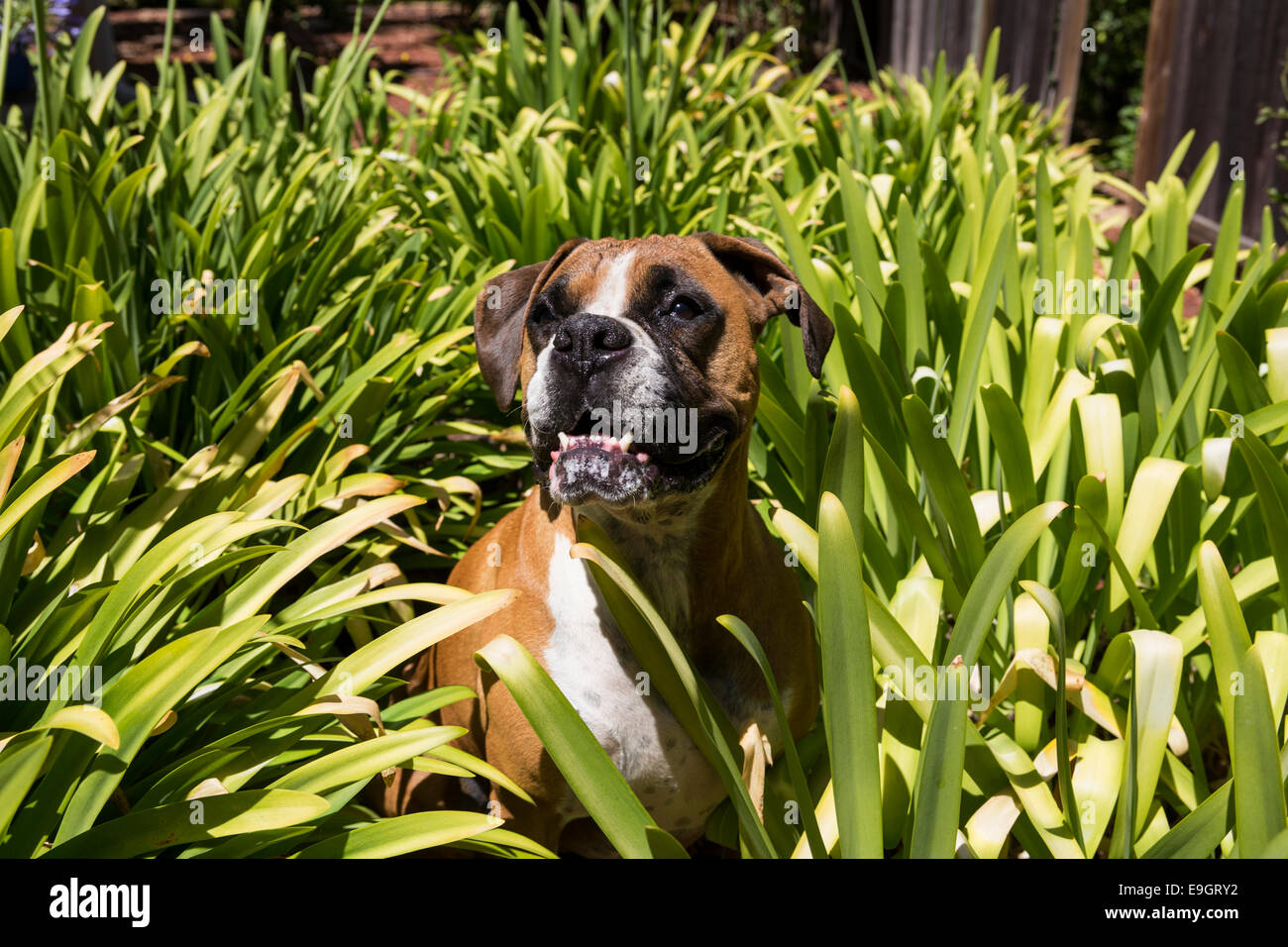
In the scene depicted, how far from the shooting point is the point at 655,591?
241 cm

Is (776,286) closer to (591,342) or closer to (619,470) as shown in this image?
(591,342)

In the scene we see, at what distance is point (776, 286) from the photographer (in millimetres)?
2580

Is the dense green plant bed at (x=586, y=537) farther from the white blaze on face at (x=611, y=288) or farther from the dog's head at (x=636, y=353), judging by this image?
the white blaze on face at (x=611, y=288)

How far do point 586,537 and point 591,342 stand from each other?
0.40 meters

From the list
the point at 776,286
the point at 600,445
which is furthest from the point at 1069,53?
the point at 600,445

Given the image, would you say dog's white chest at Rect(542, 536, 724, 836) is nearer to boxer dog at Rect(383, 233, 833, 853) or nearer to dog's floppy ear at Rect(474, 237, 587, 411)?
boxer dog at Rect(383, 233, 833, 853)

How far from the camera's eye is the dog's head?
2145mm

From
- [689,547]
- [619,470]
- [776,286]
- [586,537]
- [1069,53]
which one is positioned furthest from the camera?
[1069,53]

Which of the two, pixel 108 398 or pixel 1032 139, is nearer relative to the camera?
pixel 108 398

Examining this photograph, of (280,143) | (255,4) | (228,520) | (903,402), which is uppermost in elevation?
(255,4)

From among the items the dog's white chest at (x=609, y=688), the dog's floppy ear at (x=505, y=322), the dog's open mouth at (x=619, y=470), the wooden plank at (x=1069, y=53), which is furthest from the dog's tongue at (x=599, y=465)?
the wooden plank at (x=1069, y=53)

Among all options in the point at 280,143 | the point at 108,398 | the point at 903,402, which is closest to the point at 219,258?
the point at 108,398
